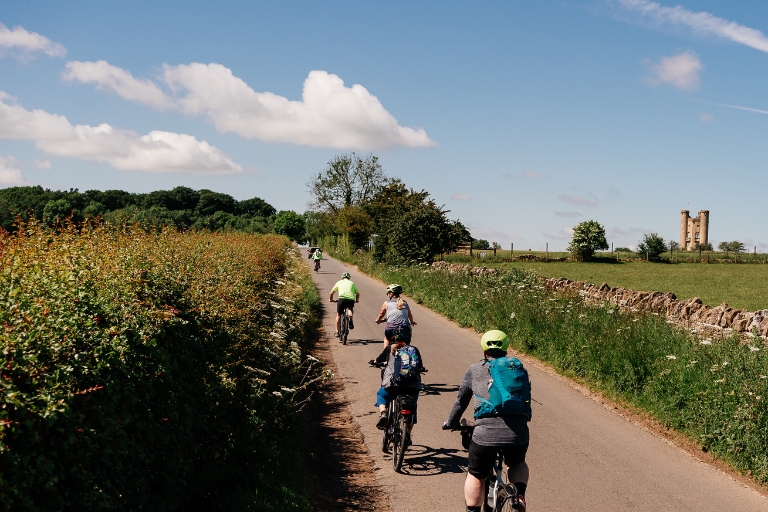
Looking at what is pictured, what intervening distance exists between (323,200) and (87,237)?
79.8 m

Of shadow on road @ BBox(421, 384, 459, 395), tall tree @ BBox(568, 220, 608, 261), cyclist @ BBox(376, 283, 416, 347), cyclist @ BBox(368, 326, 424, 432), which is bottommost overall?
shadow on road @ BBox(421, 384, 459, 395)

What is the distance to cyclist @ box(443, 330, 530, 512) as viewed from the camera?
4.93 metres

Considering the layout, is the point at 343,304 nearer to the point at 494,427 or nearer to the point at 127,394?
the point at 494,427

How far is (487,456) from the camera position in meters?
4.99

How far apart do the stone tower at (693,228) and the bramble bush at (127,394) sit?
11587 cm

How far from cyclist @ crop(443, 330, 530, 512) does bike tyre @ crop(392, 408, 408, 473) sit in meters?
2.18

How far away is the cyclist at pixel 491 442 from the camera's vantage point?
16.2 ft

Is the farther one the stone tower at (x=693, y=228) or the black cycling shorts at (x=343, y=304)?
the stone tower at (x=693, y=228)

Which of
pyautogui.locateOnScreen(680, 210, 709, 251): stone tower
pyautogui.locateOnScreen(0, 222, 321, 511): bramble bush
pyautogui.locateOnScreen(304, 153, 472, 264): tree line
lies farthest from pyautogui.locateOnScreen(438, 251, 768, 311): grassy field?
pyautogui.locateOnScreen(680, 210, 709, 251): stone tower

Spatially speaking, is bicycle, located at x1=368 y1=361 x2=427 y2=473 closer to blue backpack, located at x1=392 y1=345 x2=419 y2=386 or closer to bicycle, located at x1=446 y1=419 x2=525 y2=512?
blue backpack, located at x1=392 y1=345 x2=419 y2=386

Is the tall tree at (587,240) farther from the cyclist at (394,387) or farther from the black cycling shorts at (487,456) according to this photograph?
the black cycling shorts at (487,456)

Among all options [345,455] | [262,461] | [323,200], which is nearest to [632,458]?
[345,455]

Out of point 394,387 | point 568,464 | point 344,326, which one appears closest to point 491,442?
point 394,387

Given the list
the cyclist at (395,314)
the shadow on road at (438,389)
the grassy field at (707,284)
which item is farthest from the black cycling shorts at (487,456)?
the grassy field at (707,284)
